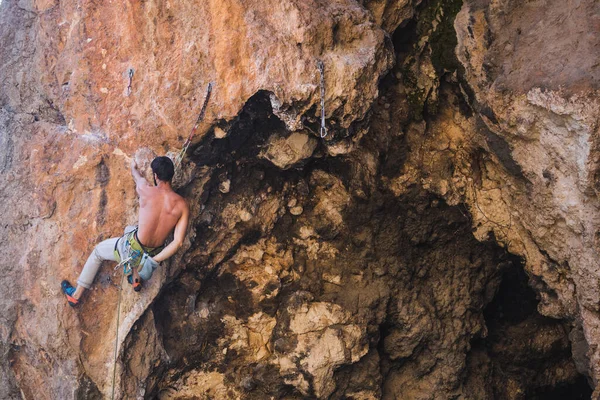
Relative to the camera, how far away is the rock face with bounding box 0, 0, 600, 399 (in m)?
4.77

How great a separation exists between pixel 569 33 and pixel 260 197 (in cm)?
278

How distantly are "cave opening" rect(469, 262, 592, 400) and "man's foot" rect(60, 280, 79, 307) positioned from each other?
3.83 meters

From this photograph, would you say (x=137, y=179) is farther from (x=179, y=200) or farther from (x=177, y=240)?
(x=177, y=240)

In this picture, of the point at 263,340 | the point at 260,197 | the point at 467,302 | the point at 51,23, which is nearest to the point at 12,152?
the point at 51,23

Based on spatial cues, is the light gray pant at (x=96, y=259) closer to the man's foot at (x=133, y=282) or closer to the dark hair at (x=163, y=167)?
the man's foot at (x=133, y=282)

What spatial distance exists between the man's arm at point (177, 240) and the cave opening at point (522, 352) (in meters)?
3.26

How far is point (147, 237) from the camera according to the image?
4785 millimetres

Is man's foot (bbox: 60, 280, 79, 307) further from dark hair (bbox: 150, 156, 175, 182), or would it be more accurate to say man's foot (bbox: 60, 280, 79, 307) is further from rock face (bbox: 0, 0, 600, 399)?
dark hair (bbox: 150, 156, 175, 182)

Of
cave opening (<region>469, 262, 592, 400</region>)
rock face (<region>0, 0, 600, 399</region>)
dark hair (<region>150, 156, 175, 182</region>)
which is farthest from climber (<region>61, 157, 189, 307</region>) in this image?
cave opening (<region>469, 262, 592, 400</region>)

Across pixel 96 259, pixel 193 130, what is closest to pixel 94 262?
pixel 96 259

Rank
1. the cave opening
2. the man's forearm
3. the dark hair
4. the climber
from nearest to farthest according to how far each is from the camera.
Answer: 1. the dark hair
2. the climber
3. the man's forearm
4. the cave opening

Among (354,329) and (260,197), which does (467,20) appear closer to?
(260,197)

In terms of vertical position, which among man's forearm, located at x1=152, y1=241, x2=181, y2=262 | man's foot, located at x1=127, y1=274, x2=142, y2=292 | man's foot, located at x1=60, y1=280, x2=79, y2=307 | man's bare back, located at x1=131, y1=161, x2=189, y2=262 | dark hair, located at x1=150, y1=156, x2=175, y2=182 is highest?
dark hair, located at x1=150, y1=156, x2=175, y2=182

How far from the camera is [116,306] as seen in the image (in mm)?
5090
